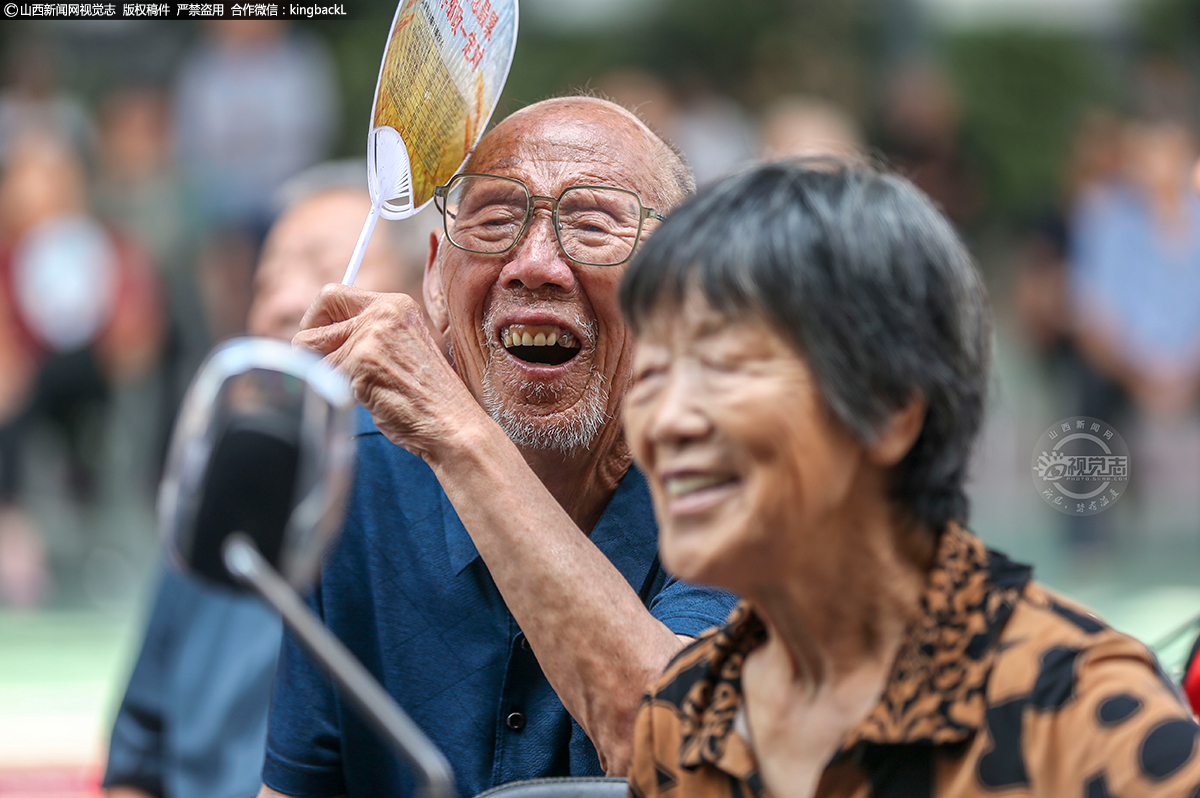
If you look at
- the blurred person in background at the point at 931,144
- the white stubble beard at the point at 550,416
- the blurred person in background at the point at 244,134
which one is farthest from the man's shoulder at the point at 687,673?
the blurred person in background at the point at 244,134

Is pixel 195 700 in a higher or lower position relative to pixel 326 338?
lower

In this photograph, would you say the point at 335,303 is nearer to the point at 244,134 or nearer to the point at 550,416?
the point at 550,416

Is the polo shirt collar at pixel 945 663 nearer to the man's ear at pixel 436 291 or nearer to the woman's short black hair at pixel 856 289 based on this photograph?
the woman's short black hair at pixel 856 289

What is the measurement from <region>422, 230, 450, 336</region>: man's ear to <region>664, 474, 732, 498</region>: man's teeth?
1151mm

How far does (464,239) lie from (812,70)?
40.4 feet

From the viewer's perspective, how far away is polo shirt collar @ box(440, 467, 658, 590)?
7.16ft

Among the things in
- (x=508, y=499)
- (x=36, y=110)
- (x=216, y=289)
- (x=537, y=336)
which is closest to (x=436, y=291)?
(x=537, y=336)

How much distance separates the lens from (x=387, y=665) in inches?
84.8

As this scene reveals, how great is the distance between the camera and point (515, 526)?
73.6 inches

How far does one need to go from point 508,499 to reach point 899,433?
67 cm

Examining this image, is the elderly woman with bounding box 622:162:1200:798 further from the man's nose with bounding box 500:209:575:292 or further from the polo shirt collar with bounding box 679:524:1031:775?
the man's nose with bounding box 500:209:575:292

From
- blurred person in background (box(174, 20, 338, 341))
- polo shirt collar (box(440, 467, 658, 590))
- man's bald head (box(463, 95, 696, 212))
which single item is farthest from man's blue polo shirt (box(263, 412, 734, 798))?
blurred person in background (box(174, 20, 338, 341))

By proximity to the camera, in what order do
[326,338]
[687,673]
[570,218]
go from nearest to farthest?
[687,673], [326,338], [570,218]

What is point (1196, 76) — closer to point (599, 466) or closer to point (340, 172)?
point (340, 172)
